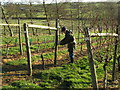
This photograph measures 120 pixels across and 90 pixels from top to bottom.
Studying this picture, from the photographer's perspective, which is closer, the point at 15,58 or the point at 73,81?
the point at 73,81

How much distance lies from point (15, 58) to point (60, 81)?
11.6ft

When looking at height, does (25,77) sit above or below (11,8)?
below

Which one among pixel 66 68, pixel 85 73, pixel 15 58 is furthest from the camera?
pixel 15 58

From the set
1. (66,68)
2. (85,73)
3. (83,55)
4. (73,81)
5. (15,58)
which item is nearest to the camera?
(73,81)

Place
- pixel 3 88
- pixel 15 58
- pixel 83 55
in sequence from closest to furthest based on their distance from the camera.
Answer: pixel 3 88
pixel 15 58
pixel 83 55

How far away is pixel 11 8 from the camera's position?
17500mm

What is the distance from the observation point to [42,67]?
8.11 m

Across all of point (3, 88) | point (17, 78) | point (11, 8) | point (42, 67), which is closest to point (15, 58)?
point (42, 67)

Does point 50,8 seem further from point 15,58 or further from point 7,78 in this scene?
point 7,78

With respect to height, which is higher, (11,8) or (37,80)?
(11,8)

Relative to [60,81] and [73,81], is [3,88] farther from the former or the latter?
[73,81]

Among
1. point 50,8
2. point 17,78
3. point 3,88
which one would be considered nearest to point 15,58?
point 17,78

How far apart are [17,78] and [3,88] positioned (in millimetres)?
967

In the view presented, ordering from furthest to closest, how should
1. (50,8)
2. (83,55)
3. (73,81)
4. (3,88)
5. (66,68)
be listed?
(50,8) < (83,55) < (66,68) < (73,81) < (3,88)
